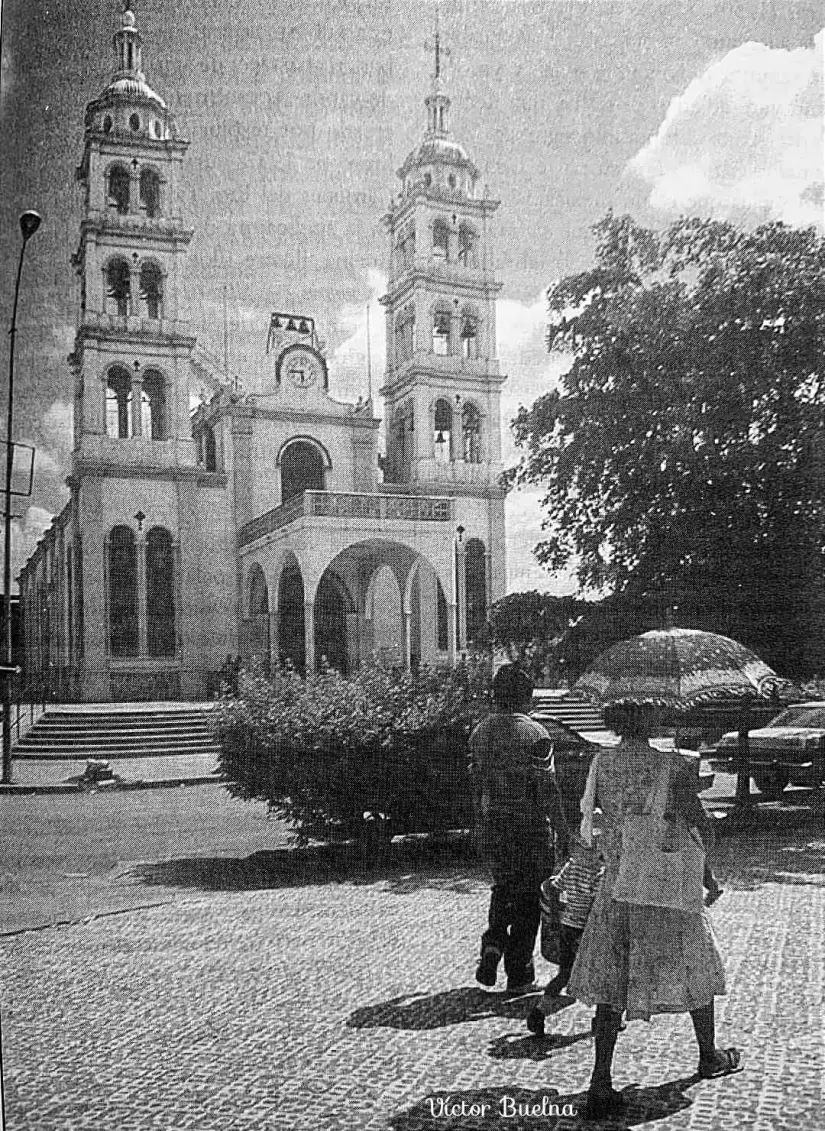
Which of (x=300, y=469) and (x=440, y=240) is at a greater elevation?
(x=440, y=240)

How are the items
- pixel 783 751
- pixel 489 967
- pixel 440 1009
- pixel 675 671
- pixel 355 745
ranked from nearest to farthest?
pixel 675 671, pixel 440 1009, pixel 489 967, pixel 783 751, pixel 355 745

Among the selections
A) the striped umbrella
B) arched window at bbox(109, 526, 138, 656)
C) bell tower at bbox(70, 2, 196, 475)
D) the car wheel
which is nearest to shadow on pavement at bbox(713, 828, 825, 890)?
the car wheel

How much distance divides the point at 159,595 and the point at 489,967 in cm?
179

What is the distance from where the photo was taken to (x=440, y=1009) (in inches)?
133

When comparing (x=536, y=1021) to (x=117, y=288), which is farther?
(x=117, y=288)

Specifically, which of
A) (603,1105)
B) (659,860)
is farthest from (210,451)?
(603,1105)

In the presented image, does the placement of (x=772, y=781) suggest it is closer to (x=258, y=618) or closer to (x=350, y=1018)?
(x=350, y=1018)

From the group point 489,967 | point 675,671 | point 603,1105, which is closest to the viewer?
point 603,1105

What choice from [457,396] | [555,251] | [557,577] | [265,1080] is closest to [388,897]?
[265,1080]

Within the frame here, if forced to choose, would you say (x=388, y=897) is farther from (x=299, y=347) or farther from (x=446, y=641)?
(x=299, y=347)

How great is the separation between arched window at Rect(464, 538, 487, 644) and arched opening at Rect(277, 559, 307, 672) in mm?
596

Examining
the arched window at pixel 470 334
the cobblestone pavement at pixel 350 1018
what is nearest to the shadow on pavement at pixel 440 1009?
the cobblestone pavement at pixel 350 1018

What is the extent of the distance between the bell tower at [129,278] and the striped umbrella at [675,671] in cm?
180

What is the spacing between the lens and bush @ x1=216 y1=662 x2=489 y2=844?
4.10 m
